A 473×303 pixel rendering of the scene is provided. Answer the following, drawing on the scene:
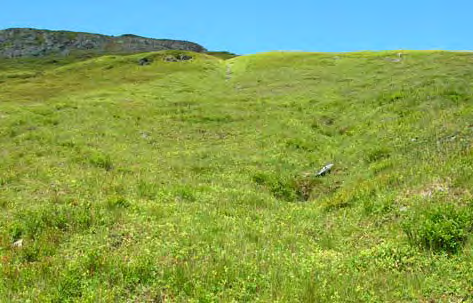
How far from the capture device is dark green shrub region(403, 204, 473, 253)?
29.2ft

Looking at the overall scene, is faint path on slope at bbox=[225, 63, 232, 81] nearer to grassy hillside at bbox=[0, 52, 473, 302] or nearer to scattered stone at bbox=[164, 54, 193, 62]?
scattered stone at bbox=[164, 54, 193, 62]

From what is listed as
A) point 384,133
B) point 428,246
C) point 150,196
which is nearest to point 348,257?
point 428,246

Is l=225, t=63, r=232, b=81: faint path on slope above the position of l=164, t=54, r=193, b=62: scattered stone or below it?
below

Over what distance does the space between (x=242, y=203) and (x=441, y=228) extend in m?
7.08

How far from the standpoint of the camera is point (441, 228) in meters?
9.20

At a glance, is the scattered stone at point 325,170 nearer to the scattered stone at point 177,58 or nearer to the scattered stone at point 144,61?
the scattered stone at point 144,61

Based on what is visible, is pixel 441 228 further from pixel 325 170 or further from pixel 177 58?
pixel 177 58

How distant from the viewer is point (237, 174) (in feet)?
64.0

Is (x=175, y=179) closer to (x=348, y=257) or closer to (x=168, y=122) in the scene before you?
(x=348, y=257)

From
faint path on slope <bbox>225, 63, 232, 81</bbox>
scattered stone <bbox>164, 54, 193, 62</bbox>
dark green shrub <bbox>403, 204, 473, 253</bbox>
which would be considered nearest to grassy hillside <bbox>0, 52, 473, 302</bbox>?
dark green shrub <bbox>403, 204, 473, 253</bbox>

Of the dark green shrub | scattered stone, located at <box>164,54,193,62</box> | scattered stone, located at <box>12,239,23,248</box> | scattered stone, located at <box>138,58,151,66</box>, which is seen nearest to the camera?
the dark green shrub

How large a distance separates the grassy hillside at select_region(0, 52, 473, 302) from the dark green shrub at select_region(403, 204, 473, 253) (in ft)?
0.12

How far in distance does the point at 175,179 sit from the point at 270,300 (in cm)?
1134

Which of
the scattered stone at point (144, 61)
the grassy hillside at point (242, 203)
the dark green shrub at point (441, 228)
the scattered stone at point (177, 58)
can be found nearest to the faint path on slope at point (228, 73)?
the scattered stone at point (177, 58)
